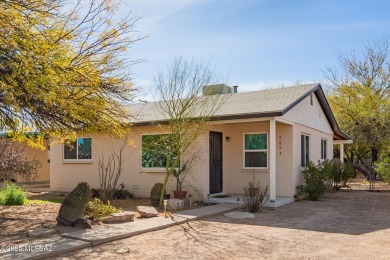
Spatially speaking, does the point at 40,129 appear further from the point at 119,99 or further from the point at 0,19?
the point at 0,19

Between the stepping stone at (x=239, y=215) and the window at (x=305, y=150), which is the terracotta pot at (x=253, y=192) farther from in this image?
the window at (x=305, y=150)

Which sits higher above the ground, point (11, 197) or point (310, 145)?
point (310, 145)

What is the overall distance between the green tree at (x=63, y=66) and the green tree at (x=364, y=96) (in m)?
18.8

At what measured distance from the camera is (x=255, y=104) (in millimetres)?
12188

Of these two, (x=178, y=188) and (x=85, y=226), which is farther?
(x=178, y=188)

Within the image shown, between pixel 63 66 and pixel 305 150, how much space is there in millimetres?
10471

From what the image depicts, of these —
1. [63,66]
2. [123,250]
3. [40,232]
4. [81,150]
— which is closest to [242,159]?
[81,150]

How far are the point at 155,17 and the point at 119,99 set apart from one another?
215cm

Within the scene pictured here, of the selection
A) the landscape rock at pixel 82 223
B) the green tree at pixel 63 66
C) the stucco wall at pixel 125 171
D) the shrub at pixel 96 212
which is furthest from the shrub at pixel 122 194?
the landscape rock at pixel 82 223

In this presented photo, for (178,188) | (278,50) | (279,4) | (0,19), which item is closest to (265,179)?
(178,188)

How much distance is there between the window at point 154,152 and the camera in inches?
490

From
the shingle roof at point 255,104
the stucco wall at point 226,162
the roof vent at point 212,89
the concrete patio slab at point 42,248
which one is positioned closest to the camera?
the concrete patio slab at point 42,248

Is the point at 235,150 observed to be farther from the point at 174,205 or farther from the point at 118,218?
the point at 118,218

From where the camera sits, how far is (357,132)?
2359 cm
